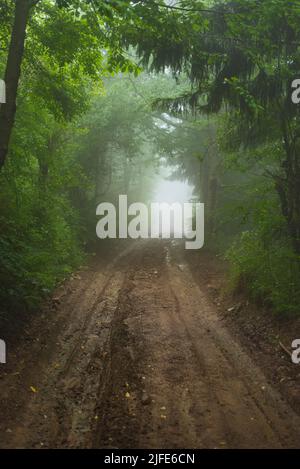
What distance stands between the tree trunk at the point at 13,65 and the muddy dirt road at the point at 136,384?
4.02m

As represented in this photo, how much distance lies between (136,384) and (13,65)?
6.34 meters

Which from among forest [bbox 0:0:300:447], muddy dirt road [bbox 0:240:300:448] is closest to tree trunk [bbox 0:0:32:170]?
forest [bbox 0:0:300:447]

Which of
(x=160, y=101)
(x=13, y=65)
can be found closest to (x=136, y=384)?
(x=13, y=65)

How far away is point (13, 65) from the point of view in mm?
7809

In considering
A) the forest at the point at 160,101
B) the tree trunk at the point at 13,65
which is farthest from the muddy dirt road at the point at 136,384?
the tree trunk at the point at 13,65

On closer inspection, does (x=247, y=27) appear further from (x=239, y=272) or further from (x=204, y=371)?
(x=204, y=371)

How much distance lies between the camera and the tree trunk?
7.70 metres

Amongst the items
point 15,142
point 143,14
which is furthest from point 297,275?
point 15,142

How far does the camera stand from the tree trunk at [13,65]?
7.70m

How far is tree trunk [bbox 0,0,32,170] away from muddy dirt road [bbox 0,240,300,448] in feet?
13.2

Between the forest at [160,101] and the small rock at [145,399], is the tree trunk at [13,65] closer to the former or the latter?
the forest at [160,101]

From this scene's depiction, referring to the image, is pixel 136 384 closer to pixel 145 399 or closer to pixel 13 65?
pixel 145 399

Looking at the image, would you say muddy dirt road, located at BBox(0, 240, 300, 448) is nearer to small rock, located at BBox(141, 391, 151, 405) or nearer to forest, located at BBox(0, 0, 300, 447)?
small rock, located at BBox(141, 391, 151, 405)

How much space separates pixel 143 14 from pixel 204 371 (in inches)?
258
